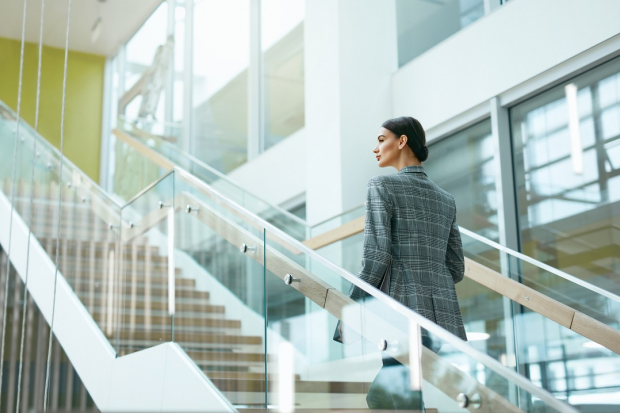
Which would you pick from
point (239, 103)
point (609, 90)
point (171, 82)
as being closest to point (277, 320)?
point (609, 90)

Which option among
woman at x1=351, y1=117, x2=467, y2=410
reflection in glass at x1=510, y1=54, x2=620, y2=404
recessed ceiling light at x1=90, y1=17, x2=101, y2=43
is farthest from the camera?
recessed ceiling light at x1=90, y1=17, x2=101, y2=43

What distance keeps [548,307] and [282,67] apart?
6.27 metres

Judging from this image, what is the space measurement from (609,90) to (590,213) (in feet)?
2.85

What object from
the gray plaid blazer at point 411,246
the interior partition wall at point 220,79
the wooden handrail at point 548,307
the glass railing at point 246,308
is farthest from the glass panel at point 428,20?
the gray plaid blazer at point 411,246

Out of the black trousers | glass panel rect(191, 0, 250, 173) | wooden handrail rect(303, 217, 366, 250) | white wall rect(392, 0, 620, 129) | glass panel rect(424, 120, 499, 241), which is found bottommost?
the black trousers

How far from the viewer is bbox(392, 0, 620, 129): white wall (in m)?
5.51

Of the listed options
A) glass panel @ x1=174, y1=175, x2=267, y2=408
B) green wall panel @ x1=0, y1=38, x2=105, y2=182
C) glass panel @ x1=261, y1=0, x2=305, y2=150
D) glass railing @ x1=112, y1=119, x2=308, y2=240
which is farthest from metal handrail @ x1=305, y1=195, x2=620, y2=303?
green wall panel @ x1=0, y1=38, x2=105, y2=182

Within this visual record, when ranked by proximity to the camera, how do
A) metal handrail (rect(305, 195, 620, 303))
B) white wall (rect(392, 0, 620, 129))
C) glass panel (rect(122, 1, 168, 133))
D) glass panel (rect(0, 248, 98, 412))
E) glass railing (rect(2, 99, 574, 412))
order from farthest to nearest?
glass panel (rect(122, 1, 168, 133)), glass panel (rect(0, 248, 98, 412)), white wall (rect(392, 0, 620, 129)), metal handrail (rect(305, 195, 620, 303)), glass railing (rect(2, 99, 574, 412))

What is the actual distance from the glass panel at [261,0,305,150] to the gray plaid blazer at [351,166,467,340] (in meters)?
6.41

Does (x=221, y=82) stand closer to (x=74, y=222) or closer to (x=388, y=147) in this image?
(x=74, y=222)

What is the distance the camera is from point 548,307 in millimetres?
4270

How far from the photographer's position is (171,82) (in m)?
13.0

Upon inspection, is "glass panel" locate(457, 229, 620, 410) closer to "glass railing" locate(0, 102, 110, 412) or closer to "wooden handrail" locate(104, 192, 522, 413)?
"wooden handrail" locate(104, 192, 522, 413)

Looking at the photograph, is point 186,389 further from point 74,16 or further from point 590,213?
point 74,16
